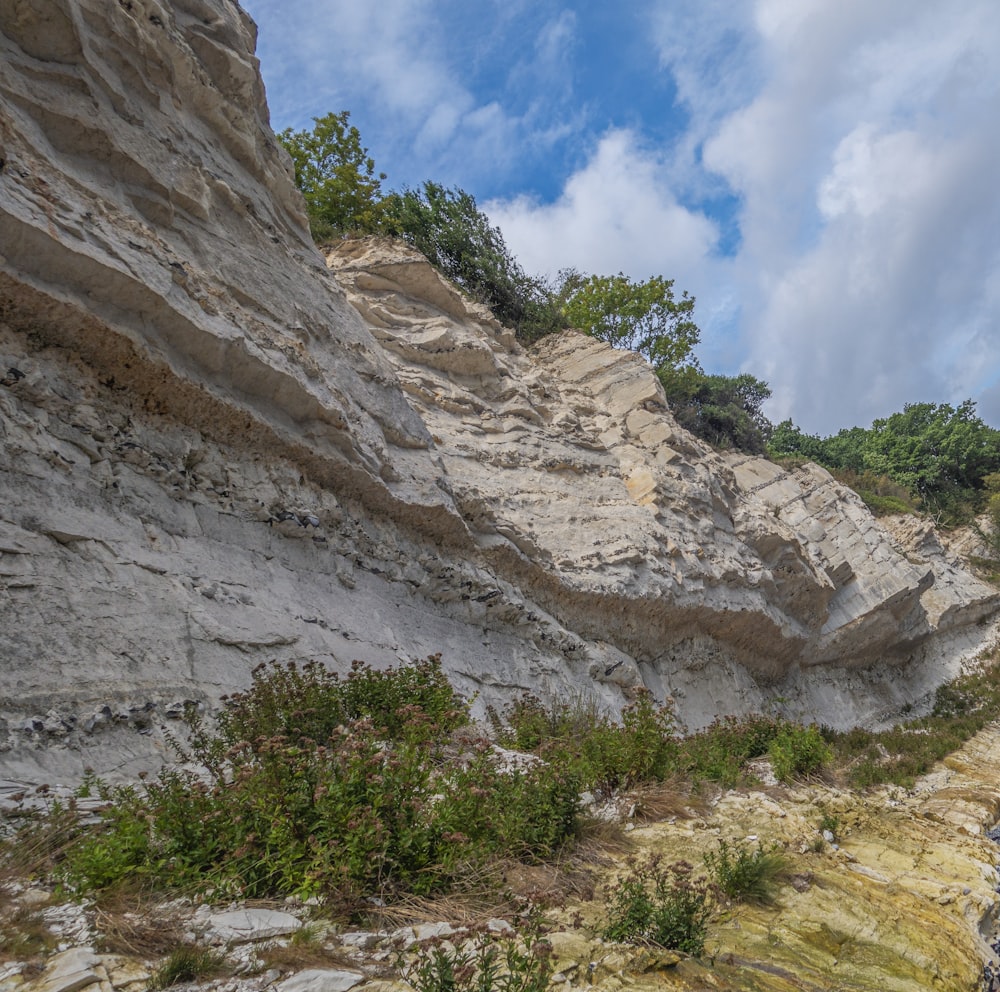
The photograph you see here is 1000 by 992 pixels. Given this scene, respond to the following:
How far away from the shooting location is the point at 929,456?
30.4 meters

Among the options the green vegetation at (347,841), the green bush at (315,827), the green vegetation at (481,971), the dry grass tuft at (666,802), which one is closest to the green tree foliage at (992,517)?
the dry grass tuft at (666,802)

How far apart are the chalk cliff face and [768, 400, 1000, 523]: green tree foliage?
19722 millimetres

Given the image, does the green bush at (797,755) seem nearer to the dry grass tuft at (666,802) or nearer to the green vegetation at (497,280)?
the dry grass tuft at (666,802)

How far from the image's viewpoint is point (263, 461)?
6848mm

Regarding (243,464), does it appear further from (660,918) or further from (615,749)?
(660,918)

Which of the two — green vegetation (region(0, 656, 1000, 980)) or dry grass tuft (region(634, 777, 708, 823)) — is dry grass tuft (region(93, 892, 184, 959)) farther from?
dry grass tuft (region(634, 777, 708, 823))

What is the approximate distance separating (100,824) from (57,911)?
Result: 27.8 inches

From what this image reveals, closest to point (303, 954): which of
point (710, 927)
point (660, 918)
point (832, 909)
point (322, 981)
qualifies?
point (322, 981)

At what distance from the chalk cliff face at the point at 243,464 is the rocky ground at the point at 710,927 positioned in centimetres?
193

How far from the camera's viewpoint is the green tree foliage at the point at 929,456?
29.1 m

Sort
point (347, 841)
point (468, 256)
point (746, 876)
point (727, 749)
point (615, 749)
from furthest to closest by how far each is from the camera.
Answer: point (468, 256)
point (727, 749)
point (615, 749)
point (746, 876)
point (347, 841)

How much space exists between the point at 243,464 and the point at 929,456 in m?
33.2

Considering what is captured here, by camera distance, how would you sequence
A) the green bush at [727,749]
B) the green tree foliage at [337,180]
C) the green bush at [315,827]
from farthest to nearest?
1. the green tree foliage at [337,180]
2. the green bush at [727,749]
3. the green bush at [315,827]

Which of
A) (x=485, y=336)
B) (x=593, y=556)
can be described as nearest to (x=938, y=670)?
(x=593, y=556)
